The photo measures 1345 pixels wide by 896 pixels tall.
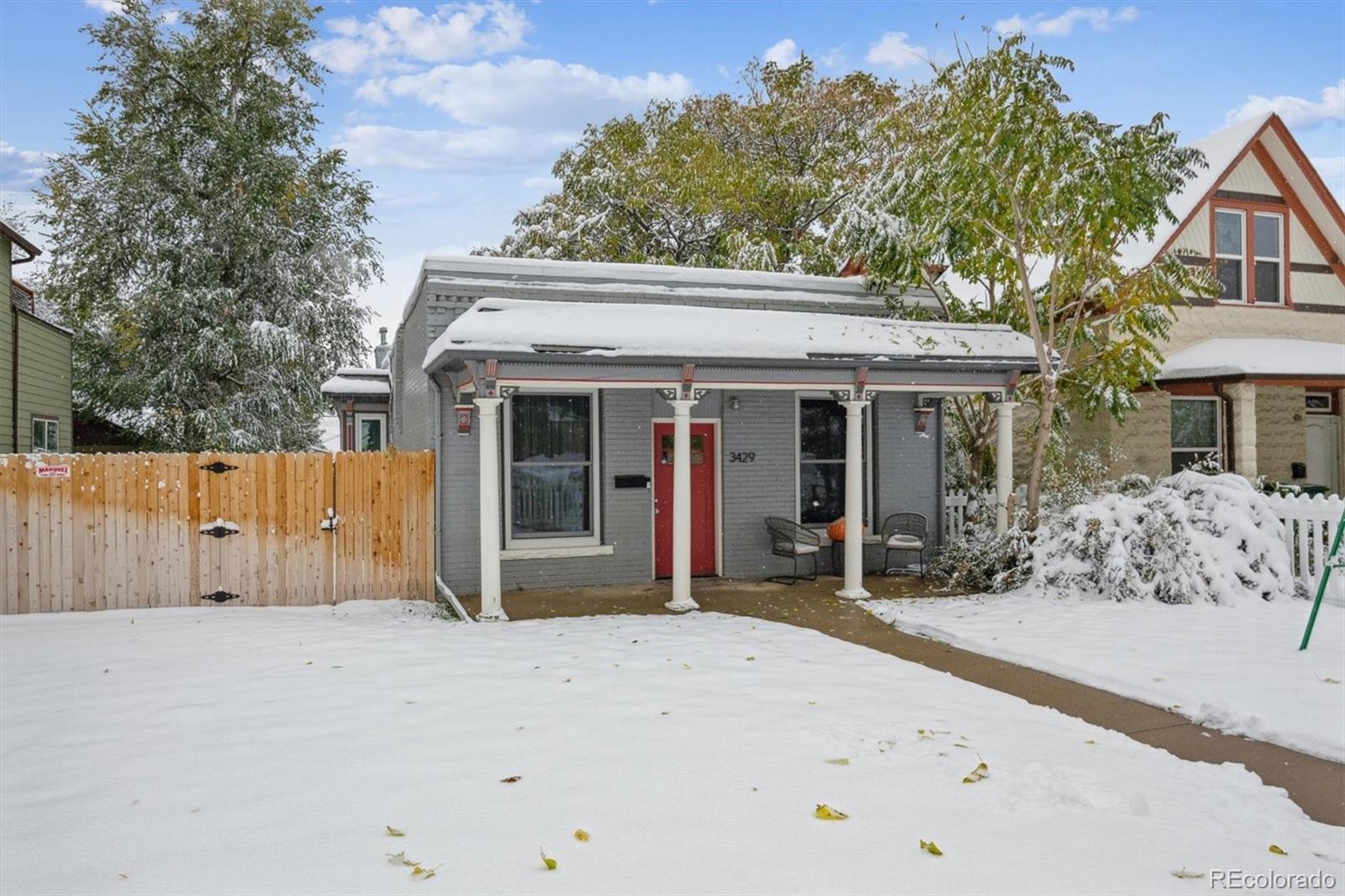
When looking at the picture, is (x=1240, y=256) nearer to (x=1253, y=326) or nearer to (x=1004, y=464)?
(x=1253, y=326)

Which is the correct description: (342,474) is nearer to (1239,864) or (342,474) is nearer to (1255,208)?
(1239,864)

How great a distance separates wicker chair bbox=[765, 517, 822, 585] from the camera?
1101 cm

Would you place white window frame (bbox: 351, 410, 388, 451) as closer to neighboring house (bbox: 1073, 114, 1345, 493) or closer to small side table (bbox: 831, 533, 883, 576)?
small side table (bbox: 831, 533, 883, 576)

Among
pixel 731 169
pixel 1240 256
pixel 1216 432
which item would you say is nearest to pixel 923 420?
pixel 1216 432

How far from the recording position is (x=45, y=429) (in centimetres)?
1750

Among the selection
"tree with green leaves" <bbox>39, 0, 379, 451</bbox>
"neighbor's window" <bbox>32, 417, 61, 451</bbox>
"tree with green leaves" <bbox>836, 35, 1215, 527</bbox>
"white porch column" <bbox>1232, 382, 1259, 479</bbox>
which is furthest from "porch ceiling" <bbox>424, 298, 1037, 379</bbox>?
"tree with green leaves" <bbox>39, 0, 379, 451</bbox>

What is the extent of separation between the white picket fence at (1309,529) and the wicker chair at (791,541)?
18.0 feet

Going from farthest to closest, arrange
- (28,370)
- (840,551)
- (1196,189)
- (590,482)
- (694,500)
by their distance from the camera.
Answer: (28,370) → (1196,189) → (840,551) → (694,500) → (590,482)

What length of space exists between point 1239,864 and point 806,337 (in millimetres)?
7163

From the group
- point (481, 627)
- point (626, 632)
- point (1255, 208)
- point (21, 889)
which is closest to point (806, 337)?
point (626, 632)

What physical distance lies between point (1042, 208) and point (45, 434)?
63.0ft

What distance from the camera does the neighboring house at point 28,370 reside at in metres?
15.4

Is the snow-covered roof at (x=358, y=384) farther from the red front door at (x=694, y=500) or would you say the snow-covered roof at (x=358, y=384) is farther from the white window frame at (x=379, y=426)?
the red front door at (x=694, y=500)

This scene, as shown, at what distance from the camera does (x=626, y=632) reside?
817 cm
